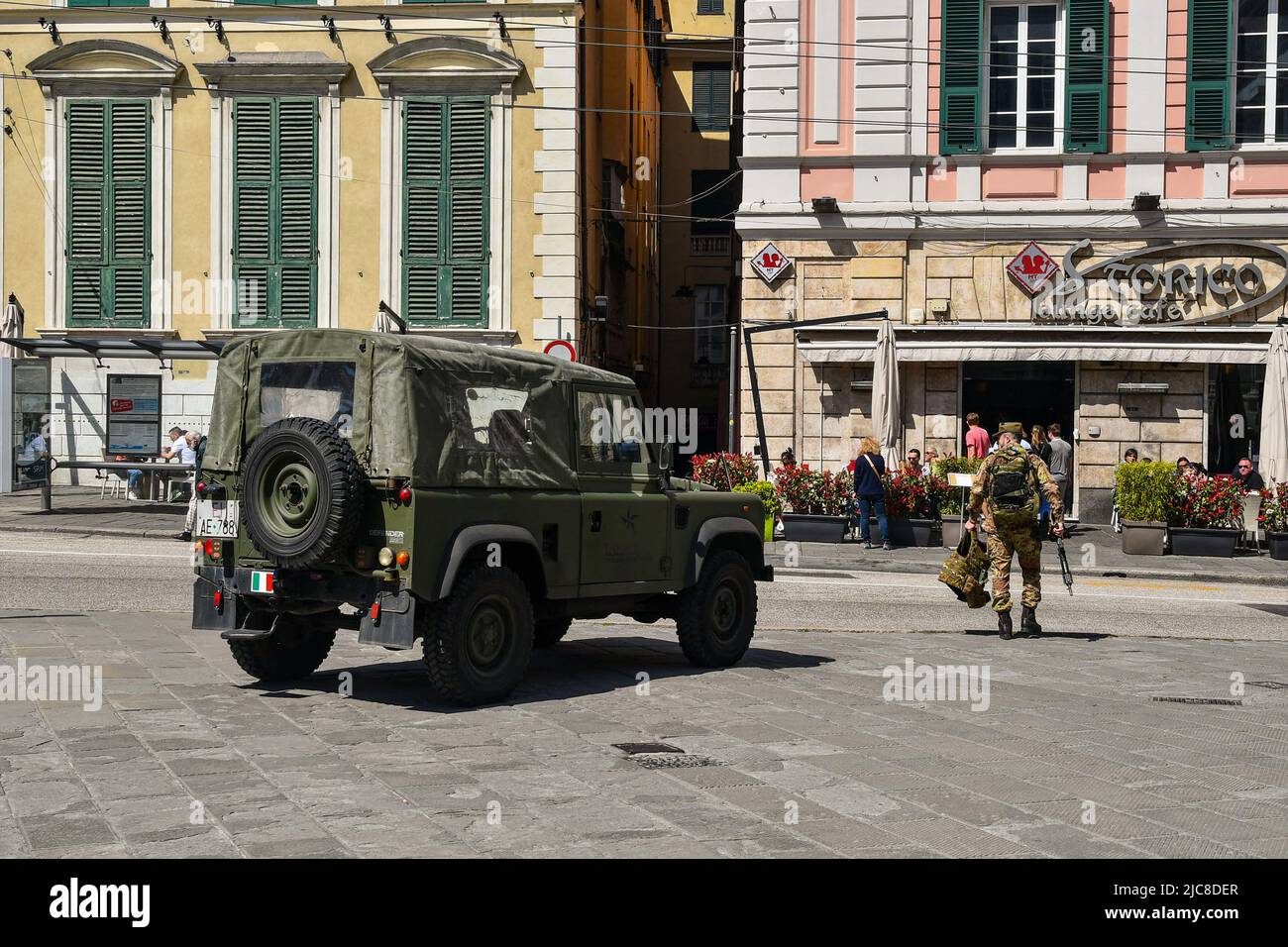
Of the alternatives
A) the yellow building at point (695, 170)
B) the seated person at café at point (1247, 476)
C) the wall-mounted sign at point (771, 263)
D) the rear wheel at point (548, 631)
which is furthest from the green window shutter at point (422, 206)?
the yellow building at point (695, 170)

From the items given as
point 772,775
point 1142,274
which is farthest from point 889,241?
point 772,775

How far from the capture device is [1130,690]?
Answer: 33.8 feet

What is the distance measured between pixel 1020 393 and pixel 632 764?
19820mm

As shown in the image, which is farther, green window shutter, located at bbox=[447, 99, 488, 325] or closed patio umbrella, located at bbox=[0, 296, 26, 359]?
green window shutter, located at bbox=[447, 99, 488, 325]

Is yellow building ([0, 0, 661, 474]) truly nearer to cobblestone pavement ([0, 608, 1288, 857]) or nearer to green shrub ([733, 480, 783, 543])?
green shrub ([733, 480, 783, 543])

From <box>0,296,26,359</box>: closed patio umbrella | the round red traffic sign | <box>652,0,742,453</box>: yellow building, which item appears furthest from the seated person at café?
<box>652,0,742,453</box>: yellow building

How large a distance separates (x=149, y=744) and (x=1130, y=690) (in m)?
6.53

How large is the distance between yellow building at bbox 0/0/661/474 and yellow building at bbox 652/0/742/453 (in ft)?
66.8

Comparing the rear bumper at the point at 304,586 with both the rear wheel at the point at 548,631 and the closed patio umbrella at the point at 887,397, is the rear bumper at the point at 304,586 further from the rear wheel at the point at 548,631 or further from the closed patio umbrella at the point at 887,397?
the closed patio umbrella at the point at 887,397

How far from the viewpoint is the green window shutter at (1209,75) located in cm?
2486

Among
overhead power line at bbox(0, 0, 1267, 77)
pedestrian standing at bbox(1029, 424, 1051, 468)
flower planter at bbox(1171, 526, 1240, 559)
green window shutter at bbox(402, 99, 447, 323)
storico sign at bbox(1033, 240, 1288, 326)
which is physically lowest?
flower planter at bbox(1171, 526, 1240, 559)

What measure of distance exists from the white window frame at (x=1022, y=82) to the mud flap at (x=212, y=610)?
19.6m

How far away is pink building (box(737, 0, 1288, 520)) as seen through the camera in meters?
25.0
